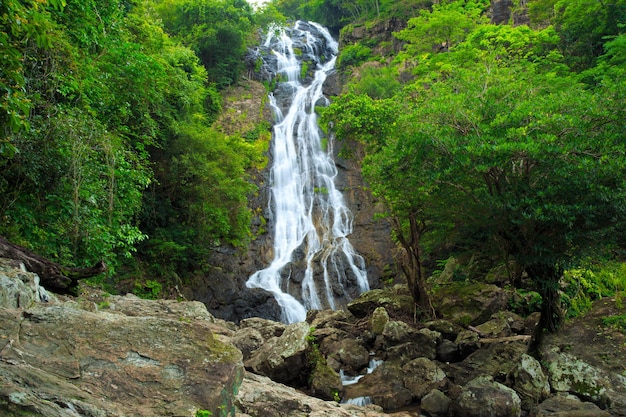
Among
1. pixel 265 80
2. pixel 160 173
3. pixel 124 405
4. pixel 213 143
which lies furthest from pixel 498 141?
pixel 265 80

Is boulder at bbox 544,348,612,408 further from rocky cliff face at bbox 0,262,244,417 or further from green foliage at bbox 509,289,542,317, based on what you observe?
rocky cliff face at bbox 0,262,244,417

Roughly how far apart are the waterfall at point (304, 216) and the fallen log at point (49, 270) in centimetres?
1194

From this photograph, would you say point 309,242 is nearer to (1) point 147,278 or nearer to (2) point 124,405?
(1) point 147,278

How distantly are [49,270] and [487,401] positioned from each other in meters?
7.35

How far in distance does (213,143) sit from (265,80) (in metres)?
17.7

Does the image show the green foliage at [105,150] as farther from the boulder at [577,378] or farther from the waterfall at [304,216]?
the boulder at [577,378]

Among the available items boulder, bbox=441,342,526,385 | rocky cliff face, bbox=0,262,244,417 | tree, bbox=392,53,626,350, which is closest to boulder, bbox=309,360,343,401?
boulder, bbox=441,342,526,385

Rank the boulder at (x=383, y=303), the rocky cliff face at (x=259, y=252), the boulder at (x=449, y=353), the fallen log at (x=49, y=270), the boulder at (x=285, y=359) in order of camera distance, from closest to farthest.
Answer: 1. the fallen log at (x=49, y=270)
2. the boulder at (x=285, y=359)
3. the boulder at (x=449, y=353)
4. the boulder at (x=383, y=303)
5. the rocky cliff face at (x=259, y=252)

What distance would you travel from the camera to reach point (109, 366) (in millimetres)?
3686

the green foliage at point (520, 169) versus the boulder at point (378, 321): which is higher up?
the green foliage at point (520, 169)

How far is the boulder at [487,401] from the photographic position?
24.6ft

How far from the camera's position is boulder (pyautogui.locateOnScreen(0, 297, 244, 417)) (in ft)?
9.89

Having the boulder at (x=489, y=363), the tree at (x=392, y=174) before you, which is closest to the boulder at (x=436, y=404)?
the boulder at (x=489, y=363)

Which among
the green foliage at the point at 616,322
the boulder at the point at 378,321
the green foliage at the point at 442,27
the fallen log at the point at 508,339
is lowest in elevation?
the fallen log at the point at 508,339
